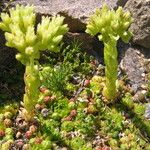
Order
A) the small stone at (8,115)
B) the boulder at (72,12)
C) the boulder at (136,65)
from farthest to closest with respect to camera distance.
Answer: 1. the boulder at (72,12)
2. the boulder at (136,65)
3. the small stone at (8,115)

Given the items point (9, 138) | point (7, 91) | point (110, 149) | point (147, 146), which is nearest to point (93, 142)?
point (110, 149)

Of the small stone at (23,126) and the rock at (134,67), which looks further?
the rock at (134,67)

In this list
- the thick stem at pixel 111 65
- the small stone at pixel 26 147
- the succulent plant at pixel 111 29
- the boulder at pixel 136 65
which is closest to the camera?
the small stone at pixel 26 147

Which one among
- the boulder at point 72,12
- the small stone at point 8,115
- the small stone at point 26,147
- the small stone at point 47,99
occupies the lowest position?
the small stone at point 26,147

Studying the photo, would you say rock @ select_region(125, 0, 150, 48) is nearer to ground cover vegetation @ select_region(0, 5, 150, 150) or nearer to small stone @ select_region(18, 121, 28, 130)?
ground cover vegetation @ select_region(0, 5, 150, 150)

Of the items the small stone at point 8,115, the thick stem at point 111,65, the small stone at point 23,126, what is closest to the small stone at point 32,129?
the small stone at point 23,126

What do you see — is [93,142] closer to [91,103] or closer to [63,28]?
[91,103]

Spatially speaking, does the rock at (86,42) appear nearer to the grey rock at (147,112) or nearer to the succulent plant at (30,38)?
the grey rock at (147,112)

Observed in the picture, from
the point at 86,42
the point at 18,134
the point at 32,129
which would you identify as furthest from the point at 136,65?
the point at 18,134
